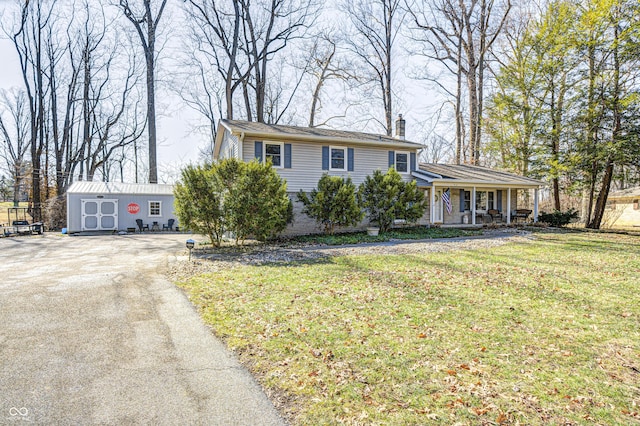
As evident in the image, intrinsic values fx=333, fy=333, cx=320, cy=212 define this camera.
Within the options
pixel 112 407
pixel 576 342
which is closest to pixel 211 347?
pixel 112 407

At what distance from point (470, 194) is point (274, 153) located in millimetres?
12234

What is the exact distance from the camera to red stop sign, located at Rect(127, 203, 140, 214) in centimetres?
1970

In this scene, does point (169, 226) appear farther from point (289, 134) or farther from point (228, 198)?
point (228, 198)

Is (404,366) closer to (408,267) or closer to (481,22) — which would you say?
(408,267)

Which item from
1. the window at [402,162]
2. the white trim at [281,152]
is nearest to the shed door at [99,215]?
the white trim at [281,152]

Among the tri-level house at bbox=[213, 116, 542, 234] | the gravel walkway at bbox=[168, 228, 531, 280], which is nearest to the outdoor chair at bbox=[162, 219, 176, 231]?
the tri-level house at bbox=[213, 116, 542, 234]

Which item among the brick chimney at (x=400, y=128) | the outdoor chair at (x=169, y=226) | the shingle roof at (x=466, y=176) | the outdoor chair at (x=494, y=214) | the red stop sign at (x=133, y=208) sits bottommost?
the outdoor chair at (x=169, y=226)

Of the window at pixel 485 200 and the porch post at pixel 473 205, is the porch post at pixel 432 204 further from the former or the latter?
the window at pixel 485 200

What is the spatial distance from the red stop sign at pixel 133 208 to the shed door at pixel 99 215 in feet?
2.15

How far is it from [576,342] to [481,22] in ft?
92.0

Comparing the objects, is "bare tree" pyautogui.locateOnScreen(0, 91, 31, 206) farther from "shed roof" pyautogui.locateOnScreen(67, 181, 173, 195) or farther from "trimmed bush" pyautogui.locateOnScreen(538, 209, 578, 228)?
"trimmed bush" pyautogui.locateOnScreen(538, 209, 578, 228)

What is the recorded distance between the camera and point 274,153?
14562 millimetres

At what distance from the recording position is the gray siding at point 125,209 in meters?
18.2

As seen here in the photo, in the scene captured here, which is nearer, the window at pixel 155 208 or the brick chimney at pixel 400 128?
the brick chimney at pixel 400 128
